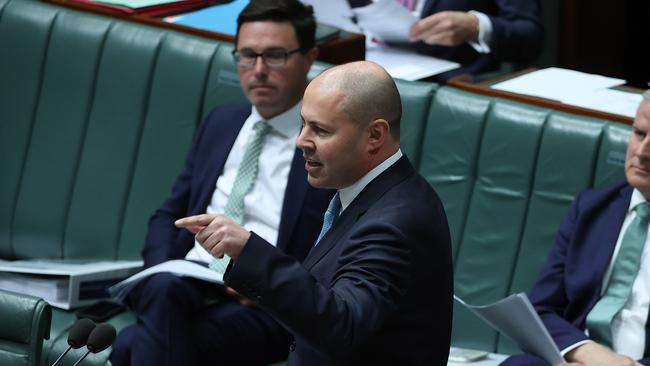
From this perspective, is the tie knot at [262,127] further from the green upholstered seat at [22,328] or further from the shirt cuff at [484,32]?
the green upholstered seat at [22,328]

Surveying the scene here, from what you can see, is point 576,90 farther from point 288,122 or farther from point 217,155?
point 217,155

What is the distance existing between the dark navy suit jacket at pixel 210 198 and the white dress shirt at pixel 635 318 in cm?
78

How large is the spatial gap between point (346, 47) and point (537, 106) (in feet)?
2.20

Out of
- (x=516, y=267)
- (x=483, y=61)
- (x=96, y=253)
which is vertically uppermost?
(x=483, y=61)

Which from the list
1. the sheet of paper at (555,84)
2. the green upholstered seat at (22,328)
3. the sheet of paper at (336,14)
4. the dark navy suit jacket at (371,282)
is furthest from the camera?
the sheet of paper at (336,14)

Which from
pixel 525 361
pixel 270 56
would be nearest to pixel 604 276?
pixel 525 361

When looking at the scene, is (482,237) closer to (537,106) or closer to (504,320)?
(537,106)

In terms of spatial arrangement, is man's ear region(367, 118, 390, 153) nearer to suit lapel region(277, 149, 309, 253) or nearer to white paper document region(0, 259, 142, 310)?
suit lapel region(277, 149, 309, 253)

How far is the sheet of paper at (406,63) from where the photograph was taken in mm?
4111

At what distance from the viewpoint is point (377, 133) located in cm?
249

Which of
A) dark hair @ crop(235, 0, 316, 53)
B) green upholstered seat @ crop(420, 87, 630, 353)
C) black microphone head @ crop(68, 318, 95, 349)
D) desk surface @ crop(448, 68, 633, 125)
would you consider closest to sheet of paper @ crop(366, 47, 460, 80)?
desk surface @ crop(448, 68, 633, 125)

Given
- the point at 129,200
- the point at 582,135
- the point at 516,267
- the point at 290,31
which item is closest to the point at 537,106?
the point at 582,135

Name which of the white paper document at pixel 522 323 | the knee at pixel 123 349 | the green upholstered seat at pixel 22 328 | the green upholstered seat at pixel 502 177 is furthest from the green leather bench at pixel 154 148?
the green upholstered seat at pixel 22 328

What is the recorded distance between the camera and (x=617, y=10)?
5730 millimetres
